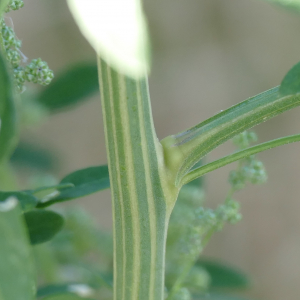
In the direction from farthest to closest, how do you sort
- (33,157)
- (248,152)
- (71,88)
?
(33,157) → (71,88) → (248,152)

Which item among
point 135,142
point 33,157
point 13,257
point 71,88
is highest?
point 33,157

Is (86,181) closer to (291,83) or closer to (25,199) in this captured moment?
(25,199)

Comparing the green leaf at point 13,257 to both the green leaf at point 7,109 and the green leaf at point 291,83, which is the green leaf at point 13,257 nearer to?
the green leaf at point 7,109

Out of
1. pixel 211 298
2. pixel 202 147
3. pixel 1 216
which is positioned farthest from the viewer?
pixel 211 298

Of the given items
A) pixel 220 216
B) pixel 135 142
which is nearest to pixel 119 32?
pixel 135 142

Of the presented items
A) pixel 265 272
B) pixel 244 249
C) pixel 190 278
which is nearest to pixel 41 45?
pixel 244 249

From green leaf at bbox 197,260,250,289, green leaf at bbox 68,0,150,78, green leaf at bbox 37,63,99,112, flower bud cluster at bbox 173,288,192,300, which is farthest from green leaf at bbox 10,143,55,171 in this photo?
green leaf at bbox 68,0,150,78

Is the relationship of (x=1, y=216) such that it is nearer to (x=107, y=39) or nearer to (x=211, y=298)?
(x=107, y=39)
